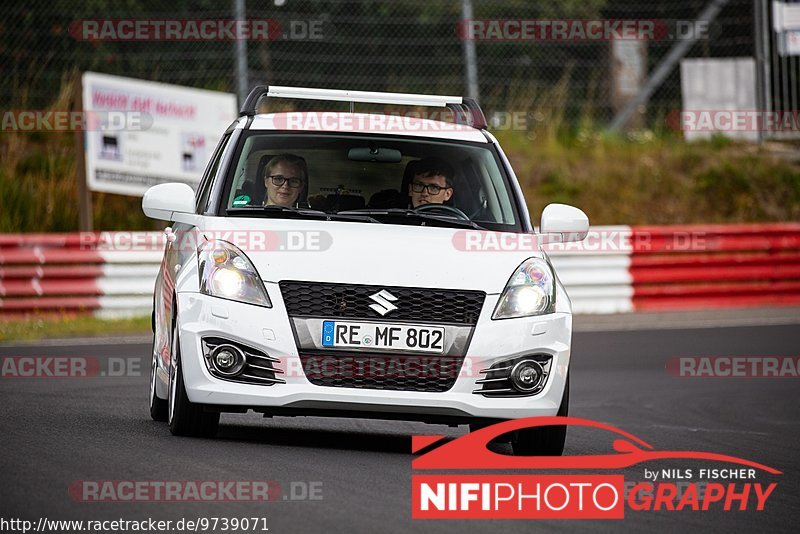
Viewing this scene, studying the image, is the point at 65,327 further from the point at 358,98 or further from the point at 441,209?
the point at 441,209

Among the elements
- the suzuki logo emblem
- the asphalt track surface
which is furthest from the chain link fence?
the suzuki logo emblem

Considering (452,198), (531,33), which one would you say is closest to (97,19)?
(531,33)

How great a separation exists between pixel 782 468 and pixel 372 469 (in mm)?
2259

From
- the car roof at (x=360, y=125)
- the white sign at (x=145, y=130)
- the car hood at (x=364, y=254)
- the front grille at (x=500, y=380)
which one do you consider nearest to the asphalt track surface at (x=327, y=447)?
the front grille at (x=500, y=380)

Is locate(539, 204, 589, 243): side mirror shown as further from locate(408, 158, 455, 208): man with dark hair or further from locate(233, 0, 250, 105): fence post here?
locate(233, 0, 250, 105): fence post

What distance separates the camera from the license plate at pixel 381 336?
23.5 ft

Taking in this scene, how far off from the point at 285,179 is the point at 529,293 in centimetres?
159

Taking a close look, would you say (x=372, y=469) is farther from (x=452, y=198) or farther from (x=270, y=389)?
(x=452, y=198)

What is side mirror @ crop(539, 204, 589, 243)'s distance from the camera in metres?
8.16

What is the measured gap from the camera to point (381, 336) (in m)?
7.20

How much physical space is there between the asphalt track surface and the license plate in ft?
1.73

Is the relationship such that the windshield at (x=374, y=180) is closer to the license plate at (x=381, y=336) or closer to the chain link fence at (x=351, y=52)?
the license plate at (x=381, y=336)

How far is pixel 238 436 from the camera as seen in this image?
7914 millimetres

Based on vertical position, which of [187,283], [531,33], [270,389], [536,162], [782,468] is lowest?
[782,468]
